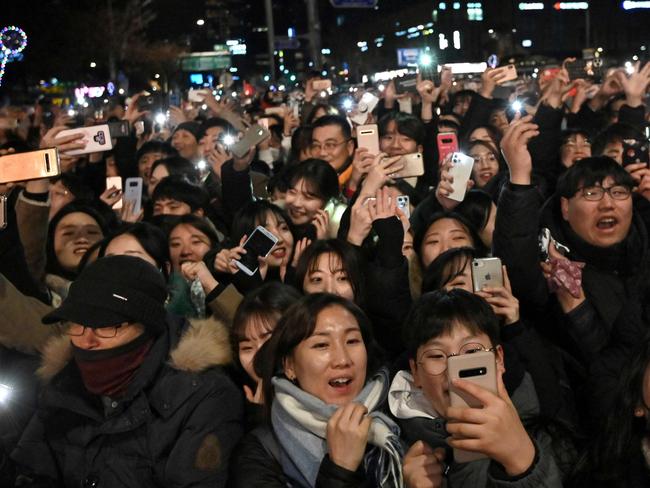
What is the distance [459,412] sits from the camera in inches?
86.7

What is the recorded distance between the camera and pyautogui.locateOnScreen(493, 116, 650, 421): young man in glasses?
3445mm

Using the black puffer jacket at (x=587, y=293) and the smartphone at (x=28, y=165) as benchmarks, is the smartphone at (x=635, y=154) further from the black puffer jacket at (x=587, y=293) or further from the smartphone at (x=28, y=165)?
the smartphone at (x=28, y=165)

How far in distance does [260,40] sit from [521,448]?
8015cm

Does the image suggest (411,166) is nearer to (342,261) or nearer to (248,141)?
(248,141)

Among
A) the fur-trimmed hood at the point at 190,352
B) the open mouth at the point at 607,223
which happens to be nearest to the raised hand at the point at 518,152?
the open mouth at the point at 607,223

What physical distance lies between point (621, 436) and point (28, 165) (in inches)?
116

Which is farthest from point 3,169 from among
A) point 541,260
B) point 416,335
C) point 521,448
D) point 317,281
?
point 521,448

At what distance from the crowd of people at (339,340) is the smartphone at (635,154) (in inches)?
0.6

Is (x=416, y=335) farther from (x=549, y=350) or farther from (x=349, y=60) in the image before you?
(x=349, y=60)

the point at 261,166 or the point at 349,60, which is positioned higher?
the point at 349,60

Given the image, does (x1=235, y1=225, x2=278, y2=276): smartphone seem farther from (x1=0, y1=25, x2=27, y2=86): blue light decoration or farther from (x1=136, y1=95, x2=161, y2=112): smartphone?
(x1=0, y1=25, x2=27, y2=86): blue light decoration

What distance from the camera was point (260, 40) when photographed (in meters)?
79.5

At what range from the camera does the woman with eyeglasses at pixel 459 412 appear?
2195 millimetres

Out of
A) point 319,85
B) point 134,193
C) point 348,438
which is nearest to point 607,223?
point 348,438
